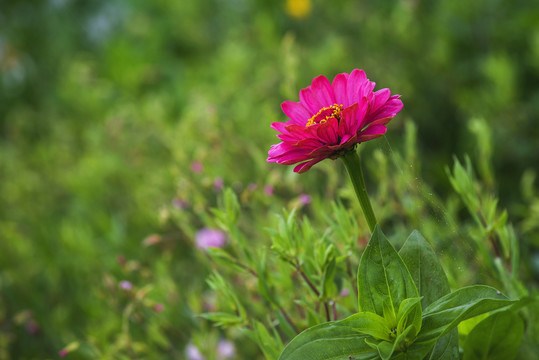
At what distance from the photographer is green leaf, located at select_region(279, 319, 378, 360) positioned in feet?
1.18

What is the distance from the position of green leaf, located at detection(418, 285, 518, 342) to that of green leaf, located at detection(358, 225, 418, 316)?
2cm

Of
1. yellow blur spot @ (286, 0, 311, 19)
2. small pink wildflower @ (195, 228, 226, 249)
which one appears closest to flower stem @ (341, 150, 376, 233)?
small pink wildflower @ (195, 228, 226, 249)

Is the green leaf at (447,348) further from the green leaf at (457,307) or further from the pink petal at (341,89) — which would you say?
the pink petal at (341,89)

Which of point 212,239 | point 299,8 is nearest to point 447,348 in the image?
point 212,239

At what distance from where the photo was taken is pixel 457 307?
350 mm

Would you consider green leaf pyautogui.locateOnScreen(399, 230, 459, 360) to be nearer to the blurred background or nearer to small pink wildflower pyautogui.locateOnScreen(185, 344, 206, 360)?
the blurred background

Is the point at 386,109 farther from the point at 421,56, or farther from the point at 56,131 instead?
the point at 56,131

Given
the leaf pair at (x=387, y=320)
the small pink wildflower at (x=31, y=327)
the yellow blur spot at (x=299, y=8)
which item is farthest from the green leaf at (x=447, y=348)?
the yellow blur spot at (x=299, y=8)

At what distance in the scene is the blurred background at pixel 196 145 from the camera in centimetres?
85

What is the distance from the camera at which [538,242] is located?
0.88 m

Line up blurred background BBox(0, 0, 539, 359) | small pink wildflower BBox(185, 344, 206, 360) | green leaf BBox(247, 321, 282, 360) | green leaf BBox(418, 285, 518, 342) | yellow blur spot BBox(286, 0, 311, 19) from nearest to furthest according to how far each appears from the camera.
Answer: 1. green leaf BBox(418, 285, 518, 342)
2. green leaf BBox(247, 321, 282, 360)
3. small pink wildflower BBox(185, 344, 206, 360)
4. blurred background BBox(0, 0, 539, 359)
5. yellow blur spot BBox(286, 0, 311, 19)

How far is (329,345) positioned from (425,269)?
0.32 ft

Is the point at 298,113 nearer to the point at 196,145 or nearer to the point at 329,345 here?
the point at 329,345

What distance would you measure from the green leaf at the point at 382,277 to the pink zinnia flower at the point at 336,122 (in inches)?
2.6
